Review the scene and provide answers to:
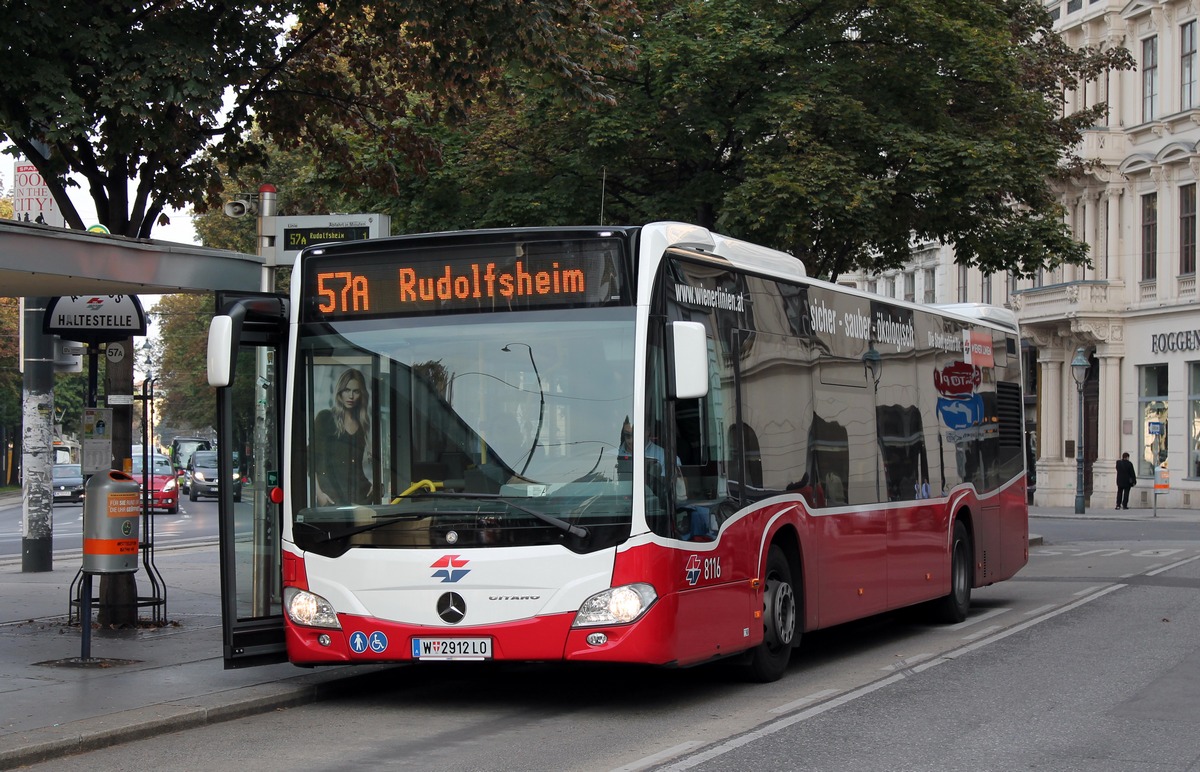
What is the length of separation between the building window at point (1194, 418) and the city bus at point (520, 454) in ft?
118

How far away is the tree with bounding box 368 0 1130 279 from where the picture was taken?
2095 centimetres

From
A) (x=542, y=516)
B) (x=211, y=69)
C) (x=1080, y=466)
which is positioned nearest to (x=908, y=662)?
(x=542, y=516)

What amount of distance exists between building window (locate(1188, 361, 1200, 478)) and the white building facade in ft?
0.12

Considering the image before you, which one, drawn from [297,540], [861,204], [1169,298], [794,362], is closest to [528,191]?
[861,204]

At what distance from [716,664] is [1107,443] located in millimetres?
38607

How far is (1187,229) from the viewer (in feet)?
147

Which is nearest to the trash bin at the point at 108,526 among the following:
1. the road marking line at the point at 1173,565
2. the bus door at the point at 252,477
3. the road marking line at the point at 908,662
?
the bus door at the point at 252,477

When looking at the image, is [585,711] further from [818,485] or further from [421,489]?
[818,485]

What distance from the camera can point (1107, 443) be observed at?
47.3m

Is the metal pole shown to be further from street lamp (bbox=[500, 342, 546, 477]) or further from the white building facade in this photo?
street lamp (bbox=[500, 342, 546, 477])

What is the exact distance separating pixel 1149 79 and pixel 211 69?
3930 cm

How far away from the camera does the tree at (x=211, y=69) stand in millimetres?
A: 12328

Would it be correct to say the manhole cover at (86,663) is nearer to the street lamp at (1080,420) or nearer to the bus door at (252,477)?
the bus door at (252,477)

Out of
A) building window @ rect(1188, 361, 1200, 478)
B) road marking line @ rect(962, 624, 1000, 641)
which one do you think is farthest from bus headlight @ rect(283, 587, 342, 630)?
building window @ rect(1188, 361, 1200, 478)
